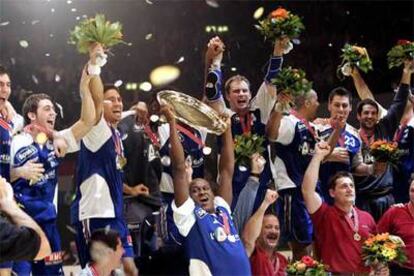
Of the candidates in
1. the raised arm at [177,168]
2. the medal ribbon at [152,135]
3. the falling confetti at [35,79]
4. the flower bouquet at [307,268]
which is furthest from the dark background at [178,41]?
the flower bouquet at [307,268]

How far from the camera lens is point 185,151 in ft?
20.7

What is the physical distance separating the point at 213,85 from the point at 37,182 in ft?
5.02

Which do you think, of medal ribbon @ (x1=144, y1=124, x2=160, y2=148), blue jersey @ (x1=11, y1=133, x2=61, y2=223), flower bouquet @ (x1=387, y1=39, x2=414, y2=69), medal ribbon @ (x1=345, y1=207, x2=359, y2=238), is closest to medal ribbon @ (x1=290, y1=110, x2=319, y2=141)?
medal ribbon @ (x1=345, y1=207, x2=359, y2=238)

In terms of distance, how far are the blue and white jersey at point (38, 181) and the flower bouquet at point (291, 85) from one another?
1504 mm

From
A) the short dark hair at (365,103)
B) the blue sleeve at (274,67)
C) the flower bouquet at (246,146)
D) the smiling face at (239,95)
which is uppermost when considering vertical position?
→ the blue sleeve at (274,67)

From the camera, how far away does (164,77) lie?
28.0 ft

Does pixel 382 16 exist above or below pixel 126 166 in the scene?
above

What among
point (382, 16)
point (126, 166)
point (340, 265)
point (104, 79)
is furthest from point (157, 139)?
point (382, 16)

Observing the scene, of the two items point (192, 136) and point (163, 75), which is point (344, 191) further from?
point (163, 75)

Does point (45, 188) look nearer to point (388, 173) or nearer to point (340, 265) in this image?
point (340, 265)

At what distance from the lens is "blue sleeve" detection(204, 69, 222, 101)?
6.41 metres

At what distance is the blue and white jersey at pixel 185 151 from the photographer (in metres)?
6.33

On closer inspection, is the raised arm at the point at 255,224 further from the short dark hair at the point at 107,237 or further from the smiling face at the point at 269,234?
the short dark hair at the point at 107,237

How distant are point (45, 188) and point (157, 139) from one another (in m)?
1.03
